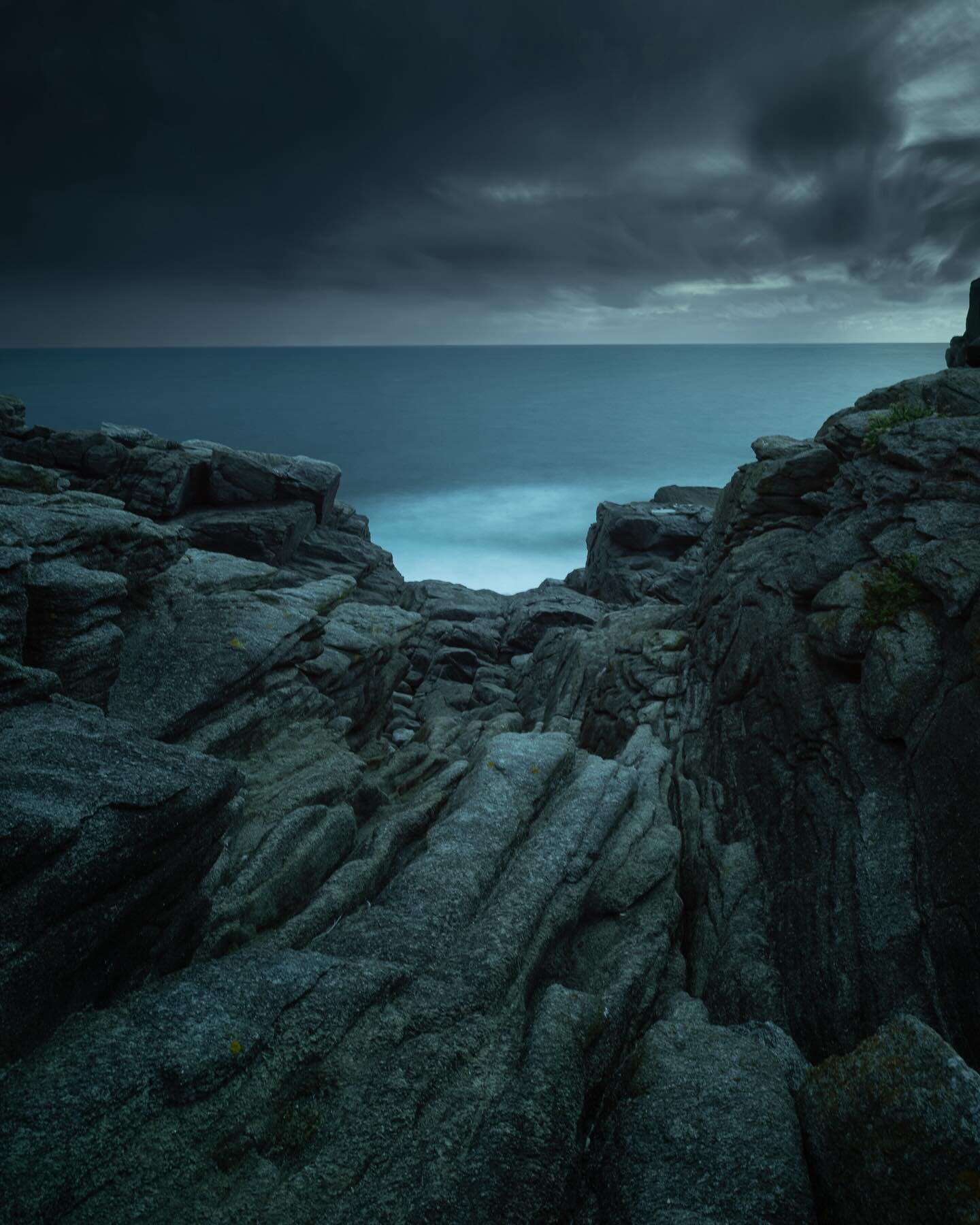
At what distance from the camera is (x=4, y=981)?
28.1 feet

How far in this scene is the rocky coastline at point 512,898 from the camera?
27.8ft

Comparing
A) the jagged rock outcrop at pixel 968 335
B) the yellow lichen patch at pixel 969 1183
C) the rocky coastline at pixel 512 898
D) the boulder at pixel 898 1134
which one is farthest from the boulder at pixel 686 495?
the yellow lichen patch at pixel 969 1183

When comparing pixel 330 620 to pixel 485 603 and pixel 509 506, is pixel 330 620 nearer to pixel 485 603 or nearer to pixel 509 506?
pixel 485 603

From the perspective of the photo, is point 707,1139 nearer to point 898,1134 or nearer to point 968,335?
point 898,1134

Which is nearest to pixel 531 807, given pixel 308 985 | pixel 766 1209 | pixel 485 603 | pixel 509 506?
pixel 308 985

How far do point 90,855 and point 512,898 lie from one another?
7.47m

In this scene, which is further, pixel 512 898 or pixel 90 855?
pixel 512 898

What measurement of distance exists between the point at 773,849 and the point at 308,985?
11052 mm

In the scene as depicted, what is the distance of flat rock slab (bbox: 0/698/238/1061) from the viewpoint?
9039 mm

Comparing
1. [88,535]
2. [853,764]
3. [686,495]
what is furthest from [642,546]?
[88,535]

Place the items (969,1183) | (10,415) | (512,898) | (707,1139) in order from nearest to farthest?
(969,1183), (707,1139), (512,898), (10,415)

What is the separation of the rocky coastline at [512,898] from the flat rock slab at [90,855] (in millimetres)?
56

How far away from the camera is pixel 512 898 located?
1348cm

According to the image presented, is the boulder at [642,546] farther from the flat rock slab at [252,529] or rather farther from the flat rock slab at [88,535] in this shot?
the flat rock slab at [88,535]
